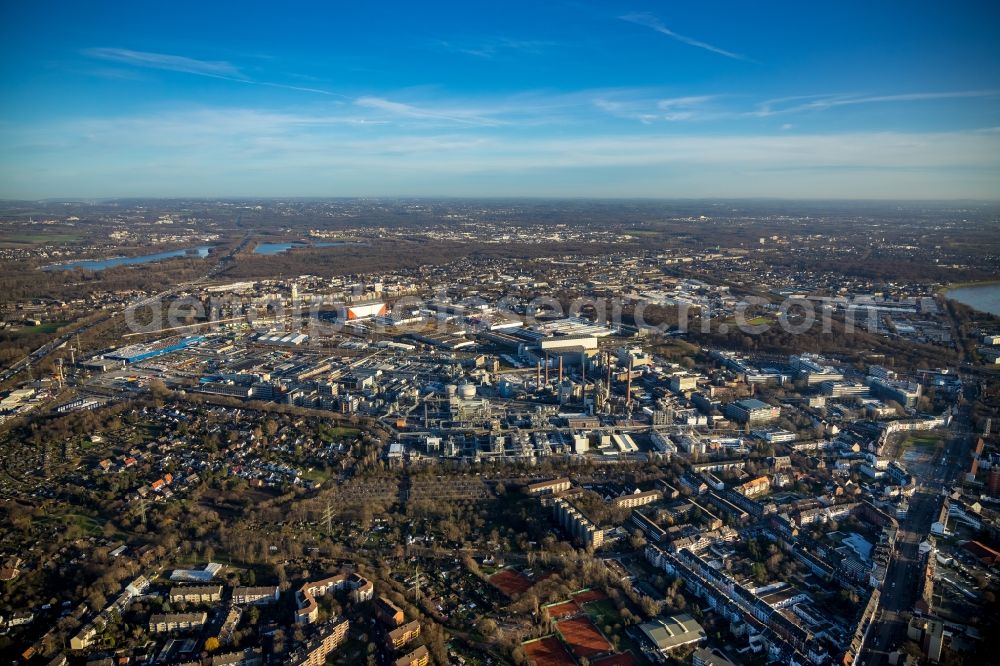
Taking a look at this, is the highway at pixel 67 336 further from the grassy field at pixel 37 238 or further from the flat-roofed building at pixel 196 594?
the grassy field at pixel 37 238

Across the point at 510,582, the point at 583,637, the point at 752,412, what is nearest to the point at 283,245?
the point at 752,412

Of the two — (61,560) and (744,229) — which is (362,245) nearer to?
(744,229)

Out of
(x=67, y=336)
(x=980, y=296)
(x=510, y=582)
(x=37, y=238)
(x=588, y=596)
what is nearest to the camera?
(x=588, y=596)

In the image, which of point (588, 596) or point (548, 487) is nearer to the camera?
point (588, 596)

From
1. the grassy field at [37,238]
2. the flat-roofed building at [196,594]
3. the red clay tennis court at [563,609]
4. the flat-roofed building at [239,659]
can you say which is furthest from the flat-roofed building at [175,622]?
the grassy field at [37,238]

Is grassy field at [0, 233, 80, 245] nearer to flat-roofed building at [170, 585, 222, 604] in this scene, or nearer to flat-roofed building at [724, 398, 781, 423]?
flat-roofed building at [170, 585, 222, 604]

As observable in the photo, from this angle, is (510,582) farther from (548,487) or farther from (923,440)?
(923,440)

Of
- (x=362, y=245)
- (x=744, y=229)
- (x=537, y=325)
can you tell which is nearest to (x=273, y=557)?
(x=537, y=325)
